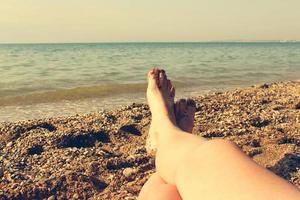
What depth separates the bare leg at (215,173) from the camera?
1.16 m

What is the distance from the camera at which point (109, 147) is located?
11.3 feet

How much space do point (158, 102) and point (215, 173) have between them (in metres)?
1.89

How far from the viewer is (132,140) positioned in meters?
3.65

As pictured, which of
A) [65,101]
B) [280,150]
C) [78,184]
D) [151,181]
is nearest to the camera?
[151,181]

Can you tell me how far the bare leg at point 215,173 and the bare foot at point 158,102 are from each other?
81 cm

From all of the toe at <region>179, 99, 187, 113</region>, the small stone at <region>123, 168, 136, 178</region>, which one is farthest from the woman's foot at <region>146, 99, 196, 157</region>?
the small stone at <region>123, 168, 136, 178</region>

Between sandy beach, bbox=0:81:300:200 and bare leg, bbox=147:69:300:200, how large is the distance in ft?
2.65

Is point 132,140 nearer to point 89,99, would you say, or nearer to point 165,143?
point 165,143

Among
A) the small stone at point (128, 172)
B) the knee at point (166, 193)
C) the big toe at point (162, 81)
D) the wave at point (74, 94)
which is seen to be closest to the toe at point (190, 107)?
the big toe at point (162, 81)

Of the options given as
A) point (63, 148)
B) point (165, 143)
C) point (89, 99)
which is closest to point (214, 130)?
point (63, 148)

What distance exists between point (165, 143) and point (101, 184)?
32.4 inches

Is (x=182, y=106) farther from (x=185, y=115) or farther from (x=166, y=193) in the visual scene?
(x=166, y=193)

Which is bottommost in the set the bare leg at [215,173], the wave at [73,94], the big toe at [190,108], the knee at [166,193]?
the wave at [73,94]

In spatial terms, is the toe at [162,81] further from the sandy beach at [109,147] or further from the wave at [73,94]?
the wave at [73,94]
